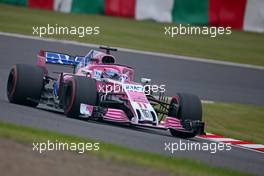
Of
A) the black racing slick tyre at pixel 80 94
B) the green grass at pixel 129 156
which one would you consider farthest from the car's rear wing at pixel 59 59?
the green grass at pixel 129 156

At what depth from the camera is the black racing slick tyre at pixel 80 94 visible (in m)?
13.2

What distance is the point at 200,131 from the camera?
44.5ft

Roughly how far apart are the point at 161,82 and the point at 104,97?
626 cm

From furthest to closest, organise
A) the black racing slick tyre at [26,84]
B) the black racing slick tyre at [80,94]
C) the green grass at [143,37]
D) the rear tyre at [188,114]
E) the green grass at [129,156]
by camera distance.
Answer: the green grass at [143,37], the black racing slick tyre at [26,84], the rear tyre at [188,114], the black racing slick tyre at [80,94], the green grass at [129,156]

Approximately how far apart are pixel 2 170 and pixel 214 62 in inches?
612

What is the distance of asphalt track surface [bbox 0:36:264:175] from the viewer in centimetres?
1213

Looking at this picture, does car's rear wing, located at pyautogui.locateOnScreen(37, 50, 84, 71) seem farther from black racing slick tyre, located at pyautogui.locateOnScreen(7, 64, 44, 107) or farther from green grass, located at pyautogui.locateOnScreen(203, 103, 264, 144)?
green grass, located at pyautogui.locateOnScreen(203, 103, 264, 144)

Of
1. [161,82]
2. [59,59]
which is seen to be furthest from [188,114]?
[161,82]

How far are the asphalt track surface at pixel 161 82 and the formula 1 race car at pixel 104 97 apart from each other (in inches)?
7.9

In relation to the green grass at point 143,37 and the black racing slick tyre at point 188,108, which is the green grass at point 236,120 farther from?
→ the green grass at point 143,37

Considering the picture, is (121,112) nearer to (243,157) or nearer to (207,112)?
(243,157)

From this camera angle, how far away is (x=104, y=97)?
550 inches

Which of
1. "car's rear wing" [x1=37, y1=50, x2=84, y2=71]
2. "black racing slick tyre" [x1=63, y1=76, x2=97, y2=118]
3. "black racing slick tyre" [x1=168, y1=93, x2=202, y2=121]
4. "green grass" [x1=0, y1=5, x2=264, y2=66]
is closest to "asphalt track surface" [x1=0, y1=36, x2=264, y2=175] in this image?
"black racing slick tyre" [x1=63, y1=76, x2=97, y2=118]

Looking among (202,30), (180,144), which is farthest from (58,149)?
(202,30)
